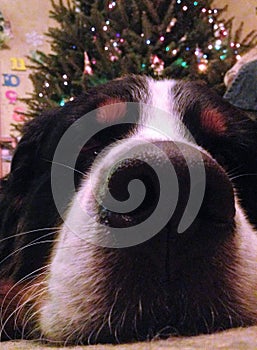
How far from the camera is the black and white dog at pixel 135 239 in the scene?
847 mm

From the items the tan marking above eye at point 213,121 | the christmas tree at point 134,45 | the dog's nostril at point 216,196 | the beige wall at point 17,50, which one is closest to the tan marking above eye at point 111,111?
the tan marking above eye at point 213,121

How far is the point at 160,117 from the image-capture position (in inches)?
53.7

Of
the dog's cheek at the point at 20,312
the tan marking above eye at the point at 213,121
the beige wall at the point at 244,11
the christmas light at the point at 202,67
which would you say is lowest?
the dog's cheek at the point at 20,312

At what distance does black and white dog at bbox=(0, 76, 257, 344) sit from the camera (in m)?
0.85

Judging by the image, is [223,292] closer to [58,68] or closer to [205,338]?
[205,338]

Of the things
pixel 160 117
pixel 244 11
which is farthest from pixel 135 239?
pixel 244 11

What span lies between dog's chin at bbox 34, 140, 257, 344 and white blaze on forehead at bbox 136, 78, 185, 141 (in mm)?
329

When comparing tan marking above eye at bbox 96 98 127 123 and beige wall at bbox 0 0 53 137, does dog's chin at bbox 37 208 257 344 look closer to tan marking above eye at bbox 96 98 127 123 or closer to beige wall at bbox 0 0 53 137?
tan marking above eye at bbox 96 98 127 123

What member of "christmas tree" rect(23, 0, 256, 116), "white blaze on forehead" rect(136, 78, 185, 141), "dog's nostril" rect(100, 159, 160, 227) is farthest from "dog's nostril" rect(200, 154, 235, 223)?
"christmas tree" rect(23, 0, 256, 116)

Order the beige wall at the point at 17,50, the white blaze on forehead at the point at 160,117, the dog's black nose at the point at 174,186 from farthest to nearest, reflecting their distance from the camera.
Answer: the beige wall at the point at 17,50, the white blaze on forehead at the point at 160,117, the dog's black nose at the point at 174,186

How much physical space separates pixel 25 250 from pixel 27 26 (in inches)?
227

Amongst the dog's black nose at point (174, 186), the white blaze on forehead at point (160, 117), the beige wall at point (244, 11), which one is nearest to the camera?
the dog's black nose at point (174, 186)

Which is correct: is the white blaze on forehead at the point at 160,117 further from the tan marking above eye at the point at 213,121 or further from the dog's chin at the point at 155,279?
the dog's chin at the point at 155,279

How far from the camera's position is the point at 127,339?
86 centimetres
